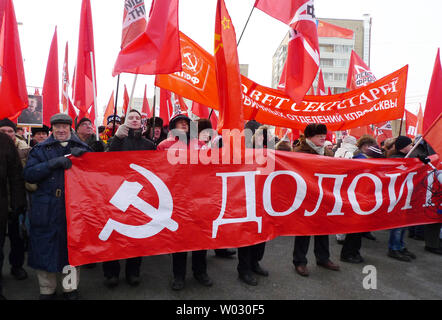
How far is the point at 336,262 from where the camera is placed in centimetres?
430

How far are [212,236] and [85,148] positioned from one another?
1637mm

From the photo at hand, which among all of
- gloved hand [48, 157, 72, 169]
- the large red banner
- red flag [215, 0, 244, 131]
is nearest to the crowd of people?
gloved hand [48, 157, 72, 169]

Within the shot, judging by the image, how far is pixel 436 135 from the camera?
407 centimetres

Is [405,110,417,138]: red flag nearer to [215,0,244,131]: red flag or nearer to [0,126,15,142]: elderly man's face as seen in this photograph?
[215,0,244,131]: red flag

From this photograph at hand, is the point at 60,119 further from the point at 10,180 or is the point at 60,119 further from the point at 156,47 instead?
the point at 156,47

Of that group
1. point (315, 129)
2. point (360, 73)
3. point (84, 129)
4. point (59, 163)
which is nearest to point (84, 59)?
point (84, 129)

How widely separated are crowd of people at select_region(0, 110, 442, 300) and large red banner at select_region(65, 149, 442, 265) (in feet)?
0.59

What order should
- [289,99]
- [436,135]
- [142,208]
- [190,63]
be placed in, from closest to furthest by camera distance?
1. [142,208]
2. [436,135]
3. [190,63]
4. [289,99]

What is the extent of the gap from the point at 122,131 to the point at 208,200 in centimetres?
125

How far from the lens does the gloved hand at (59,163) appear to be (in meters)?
2.83

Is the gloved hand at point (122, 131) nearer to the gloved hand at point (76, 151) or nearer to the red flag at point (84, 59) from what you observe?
the gloved hand at point (76, 151)

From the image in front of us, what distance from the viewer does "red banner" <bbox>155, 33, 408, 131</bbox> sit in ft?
17.5
